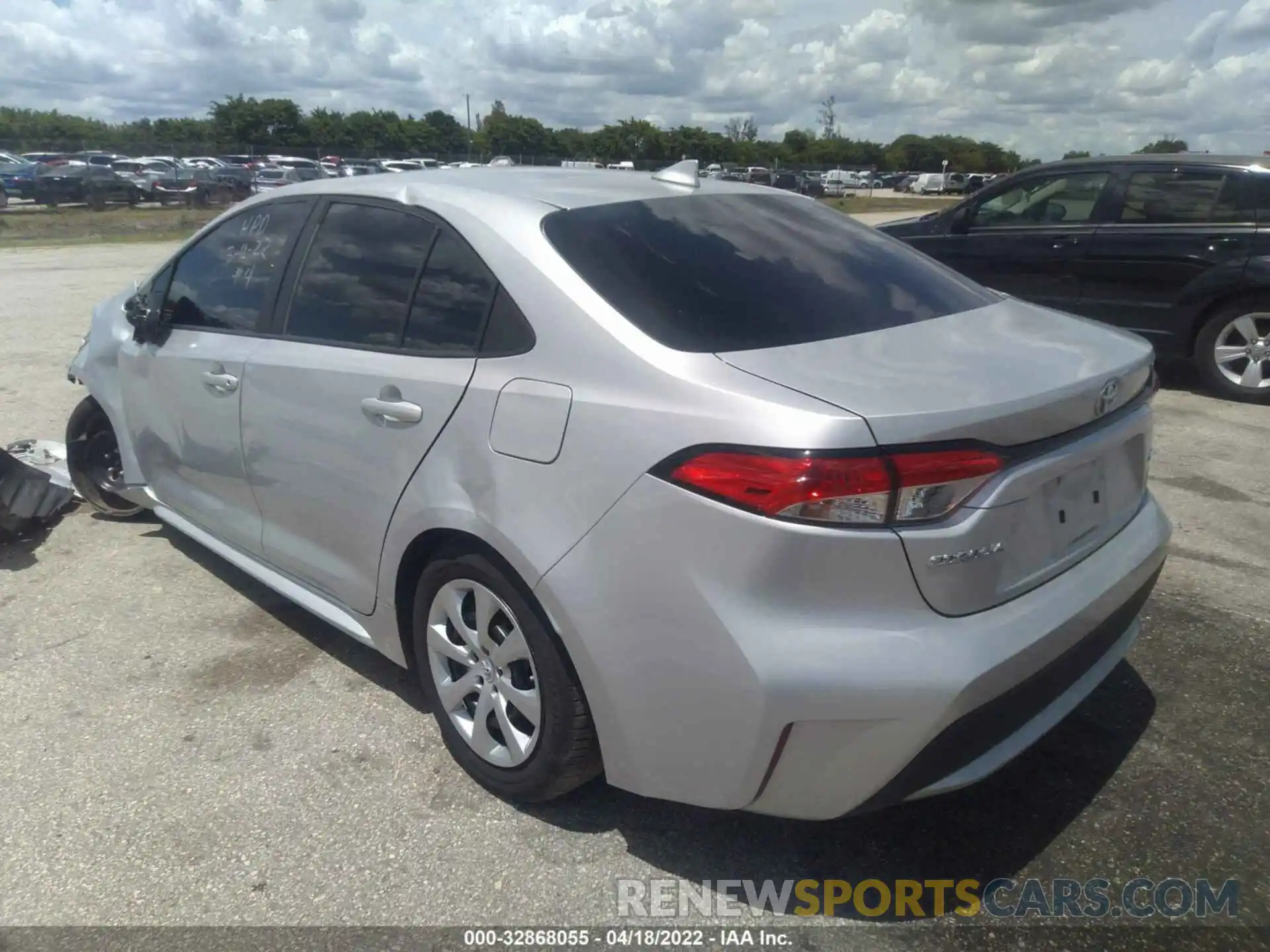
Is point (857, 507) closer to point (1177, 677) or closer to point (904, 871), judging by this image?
point (904, 871)

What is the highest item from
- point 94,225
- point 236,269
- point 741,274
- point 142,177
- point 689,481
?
point 741,274

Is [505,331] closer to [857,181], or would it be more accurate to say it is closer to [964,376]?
[964,376]

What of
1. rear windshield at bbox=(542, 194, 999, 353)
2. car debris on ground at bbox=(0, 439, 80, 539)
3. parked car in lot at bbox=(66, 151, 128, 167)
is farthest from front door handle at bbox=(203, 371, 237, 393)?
parked car in lot at bbox=(66, 151, 128, 167)

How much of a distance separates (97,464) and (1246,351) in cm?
740

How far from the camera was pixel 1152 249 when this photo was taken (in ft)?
24.4

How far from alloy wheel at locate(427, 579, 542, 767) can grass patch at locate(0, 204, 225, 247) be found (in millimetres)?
20934

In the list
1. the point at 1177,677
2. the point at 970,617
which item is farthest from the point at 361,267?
the point at 1177,677

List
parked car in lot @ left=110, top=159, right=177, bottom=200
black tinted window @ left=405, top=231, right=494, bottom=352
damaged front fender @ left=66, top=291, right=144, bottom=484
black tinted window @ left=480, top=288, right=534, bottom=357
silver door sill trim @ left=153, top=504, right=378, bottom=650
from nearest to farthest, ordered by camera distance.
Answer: black tinted window @ left=480, top=288, right=534, bottom=357 → black tinted window @ left=405, top=231, right=494, bottom=352 → silver door sill trim @ left=153, top=504, right=378, bottom=650 → damaged front fender @ left=66, top=291, right=144, bottom=484 → parked car in lot @ left=110, top=159, right=177, bottom=200

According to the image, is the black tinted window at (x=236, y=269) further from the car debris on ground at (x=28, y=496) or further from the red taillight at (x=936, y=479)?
the red taillight at (x=936, y=479)

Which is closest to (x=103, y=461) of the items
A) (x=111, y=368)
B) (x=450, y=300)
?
(x=111, y=368)

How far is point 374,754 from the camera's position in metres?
3.06

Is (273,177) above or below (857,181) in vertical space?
above

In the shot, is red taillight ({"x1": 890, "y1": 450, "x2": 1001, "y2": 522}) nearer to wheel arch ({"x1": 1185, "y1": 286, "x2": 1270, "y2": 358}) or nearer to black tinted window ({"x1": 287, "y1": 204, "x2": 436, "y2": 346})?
black tinted window ({"x1": 287, "y1": 204, "x2": 436, "y2": 346})

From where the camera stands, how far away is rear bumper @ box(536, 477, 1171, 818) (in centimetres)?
206
